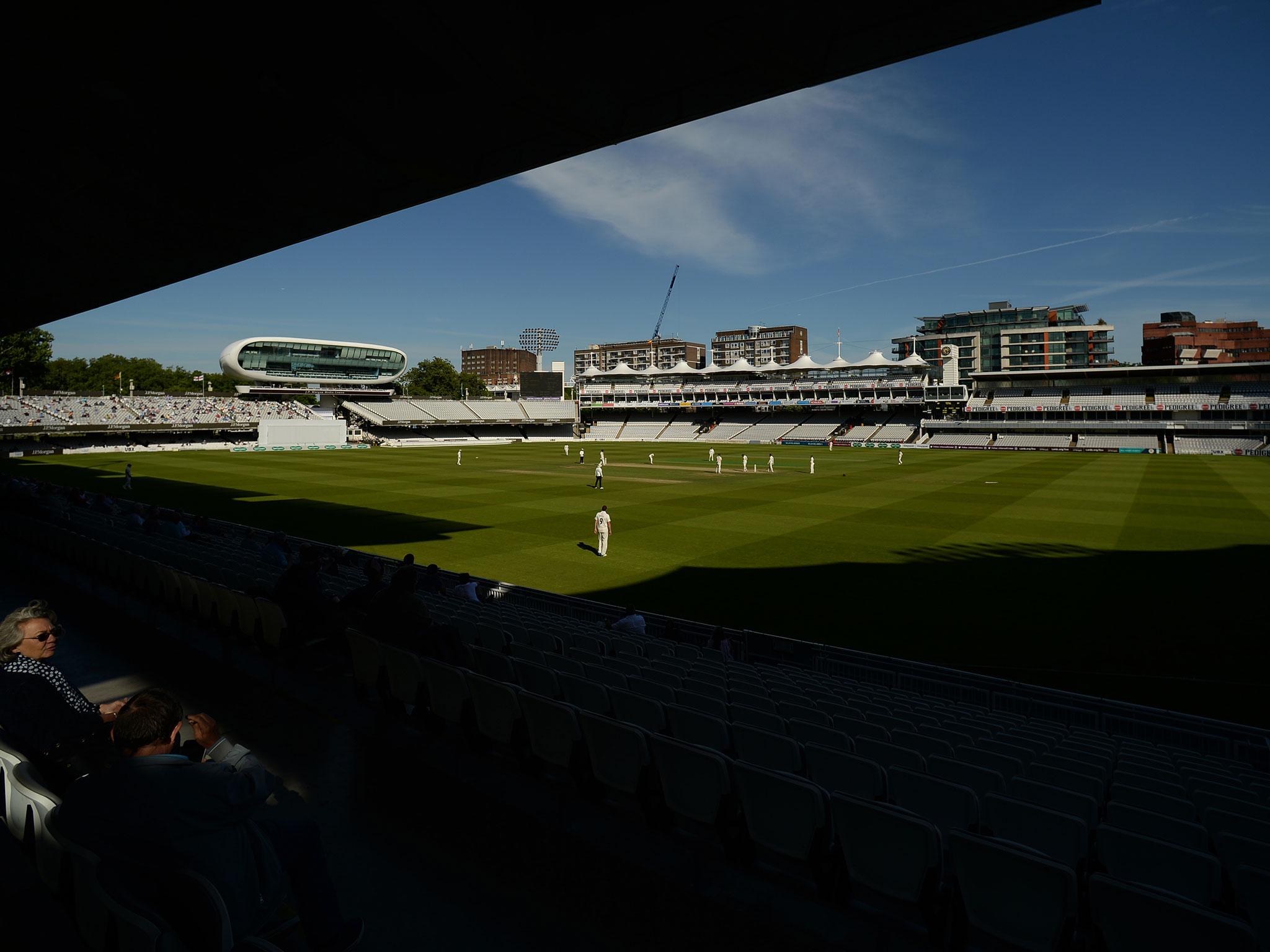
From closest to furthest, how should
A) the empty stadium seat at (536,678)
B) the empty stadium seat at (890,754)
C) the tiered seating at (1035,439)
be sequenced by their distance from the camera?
1. the empty stadium seat at (890,754)
2. the empty stadium seat at (536,678)
3. the tiered seating at (1035,439)

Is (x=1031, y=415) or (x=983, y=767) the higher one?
(x=1031, y=415)

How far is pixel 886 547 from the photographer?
20922 mm

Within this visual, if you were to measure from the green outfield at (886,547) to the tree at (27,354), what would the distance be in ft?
104

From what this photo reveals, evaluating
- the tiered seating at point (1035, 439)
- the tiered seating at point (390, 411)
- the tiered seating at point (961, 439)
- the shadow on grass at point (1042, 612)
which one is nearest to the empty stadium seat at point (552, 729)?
the shadow on grass at point (1042, 612)

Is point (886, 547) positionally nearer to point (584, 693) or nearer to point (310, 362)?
point (584, 693)

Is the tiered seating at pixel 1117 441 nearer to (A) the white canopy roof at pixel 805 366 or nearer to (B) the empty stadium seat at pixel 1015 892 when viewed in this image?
(A) the white canopy roof at pixel 805 366

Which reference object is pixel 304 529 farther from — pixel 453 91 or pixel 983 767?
pixel 983 767

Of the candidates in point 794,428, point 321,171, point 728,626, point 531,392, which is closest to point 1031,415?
point 794,428

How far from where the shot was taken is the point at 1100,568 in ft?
59.7

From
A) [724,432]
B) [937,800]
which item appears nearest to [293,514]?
[937,800]

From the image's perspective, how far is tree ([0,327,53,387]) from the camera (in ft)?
223

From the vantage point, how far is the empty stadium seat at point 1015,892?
117 inches

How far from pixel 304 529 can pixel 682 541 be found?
11.9 m

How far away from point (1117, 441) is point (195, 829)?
86739 millimetres
